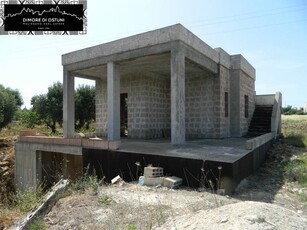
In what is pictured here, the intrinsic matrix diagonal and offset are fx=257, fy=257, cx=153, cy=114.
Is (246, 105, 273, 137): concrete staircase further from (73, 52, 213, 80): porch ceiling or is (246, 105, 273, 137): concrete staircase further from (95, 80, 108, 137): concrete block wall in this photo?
(95, 80, 108, 137): concrete block wall

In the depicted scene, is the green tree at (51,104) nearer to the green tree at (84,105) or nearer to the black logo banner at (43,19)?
the green tree at (84,105)

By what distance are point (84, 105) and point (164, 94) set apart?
1157cm

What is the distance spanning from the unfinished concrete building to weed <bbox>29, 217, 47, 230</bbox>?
3.56 metres

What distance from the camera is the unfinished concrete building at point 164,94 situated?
8570mm

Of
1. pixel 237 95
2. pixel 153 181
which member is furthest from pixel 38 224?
pixel 237 95

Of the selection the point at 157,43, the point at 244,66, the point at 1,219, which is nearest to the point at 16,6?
the point at 157,43

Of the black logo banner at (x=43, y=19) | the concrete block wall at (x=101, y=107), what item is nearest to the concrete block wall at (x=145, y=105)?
the concrete block wall at (x=101, y=107)

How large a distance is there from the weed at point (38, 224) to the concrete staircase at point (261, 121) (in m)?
11.9

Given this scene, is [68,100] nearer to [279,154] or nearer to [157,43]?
[157,43]

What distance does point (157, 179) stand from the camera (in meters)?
5.82

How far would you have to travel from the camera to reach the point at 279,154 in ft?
32.6

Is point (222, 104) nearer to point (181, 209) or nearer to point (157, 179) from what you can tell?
point (157, 179)

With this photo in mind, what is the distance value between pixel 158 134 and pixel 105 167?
Result: 5865 mm

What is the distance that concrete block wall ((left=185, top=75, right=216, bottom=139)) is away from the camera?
1195 centimetres
